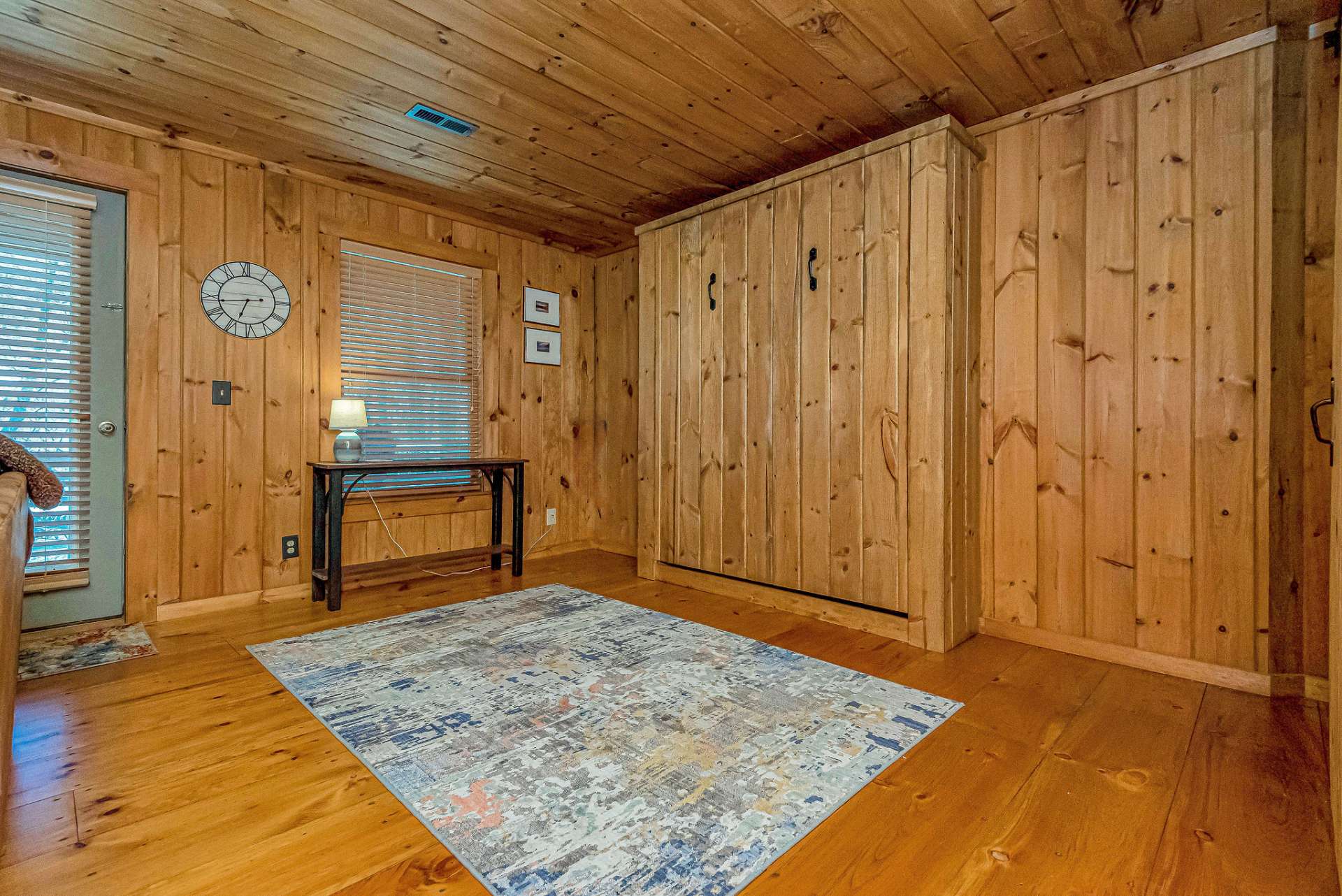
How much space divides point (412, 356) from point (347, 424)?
2.38ft

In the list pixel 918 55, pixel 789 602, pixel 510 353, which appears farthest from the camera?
pixel 510 353

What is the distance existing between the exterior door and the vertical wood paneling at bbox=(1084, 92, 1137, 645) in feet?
14.4

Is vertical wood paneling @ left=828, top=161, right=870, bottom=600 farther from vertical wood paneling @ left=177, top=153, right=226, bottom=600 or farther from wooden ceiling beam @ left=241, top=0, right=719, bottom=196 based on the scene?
vertical wood paneling @ left=177, top=153, right=226, bottom=600

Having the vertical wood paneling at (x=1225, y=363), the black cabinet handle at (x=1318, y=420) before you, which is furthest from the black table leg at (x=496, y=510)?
the black cabinet handle at (x=1318, y=420)

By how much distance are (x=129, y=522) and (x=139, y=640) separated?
2.03 feet

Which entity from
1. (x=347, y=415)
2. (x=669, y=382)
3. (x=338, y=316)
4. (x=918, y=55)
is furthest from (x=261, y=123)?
(x=918, y=55)

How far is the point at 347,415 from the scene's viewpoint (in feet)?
11.4

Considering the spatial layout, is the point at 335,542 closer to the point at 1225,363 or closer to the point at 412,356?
the point at 412,356

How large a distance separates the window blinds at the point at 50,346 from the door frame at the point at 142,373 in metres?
0.15

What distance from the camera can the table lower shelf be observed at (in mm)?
3479

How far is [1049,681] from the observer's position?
2375mm

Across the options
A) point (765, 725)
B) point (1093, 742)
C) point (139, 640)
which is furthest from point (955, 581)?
point (139, 640)

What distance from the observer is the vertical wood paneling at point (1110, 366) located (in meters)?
2.55

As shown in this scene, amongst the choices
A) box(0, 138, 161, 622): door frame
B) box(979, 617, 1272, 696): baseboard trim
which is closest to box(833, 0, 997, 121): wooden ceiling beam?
box(979, 617, 1272, 696): baseboard trim
